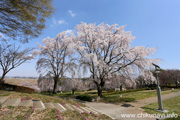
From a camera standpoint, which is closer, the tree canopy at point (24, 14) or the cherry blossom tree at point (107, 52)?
the tree canopy at point (24, 14)

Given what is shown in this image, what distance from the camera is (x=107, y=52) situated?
12898mm

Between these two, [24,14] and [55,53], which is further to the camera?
[55,53]

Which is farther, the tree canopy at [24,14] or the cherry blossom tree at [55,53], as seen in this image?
the cherry blossom tree at [55,53]

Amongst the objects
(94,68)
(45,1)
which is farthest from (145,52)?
(45,1)

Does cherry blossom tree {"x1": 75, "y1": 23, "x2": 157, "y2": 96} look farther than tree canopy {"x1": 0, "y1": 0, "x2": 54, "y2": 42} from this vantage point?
Yes

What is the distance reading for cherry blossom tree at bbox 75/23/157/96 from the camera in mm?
10847

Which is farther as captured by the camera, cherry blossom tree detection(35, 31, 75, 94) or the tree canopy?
cherry blossom tree detection(35, 31, 75, 94)

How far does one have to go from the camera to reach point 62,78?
18750 millimetres

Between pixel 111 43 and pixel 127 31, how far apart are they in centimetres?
300

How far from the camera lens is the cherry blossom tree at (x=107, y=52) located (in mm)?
10847

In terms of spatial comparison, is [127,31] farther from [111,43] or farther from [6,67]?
[6,67]

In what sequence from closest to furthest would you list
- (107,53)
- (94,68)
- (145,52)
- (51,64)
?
1. (145,52)
2. (94,68)
3. (107,53)
4. (51,64)

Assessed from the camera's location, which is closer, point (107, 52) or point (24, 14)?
point (24, 14)

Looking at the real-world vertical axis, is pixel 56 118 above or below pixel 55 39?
below
